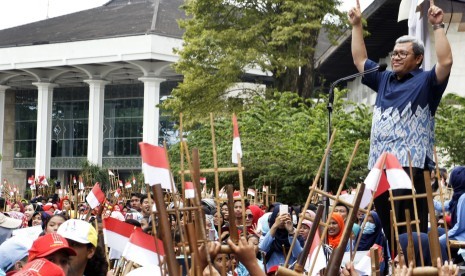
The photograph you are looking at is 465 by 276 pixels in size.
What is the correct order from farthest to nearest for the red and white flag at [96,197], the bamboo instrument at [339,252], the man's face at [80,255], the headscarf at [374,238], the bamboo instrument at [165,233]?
the red and white flag at [96,197] → the headscarf at [374,238] → the man's face at [80,255] → the bamboo instrument at [339,252] → the bamboo instrument at [165,233]

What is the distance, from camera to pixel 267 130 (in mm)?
28500

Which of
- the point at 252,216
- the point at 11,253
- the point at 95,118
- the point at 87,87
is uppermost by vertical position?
the point at 87,87

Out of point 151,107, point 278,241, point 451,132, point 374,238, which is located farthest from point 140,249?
point 151,107

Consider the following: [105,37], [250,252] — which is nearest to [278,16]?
[105,37]

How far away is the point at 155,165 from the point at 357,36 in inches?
115

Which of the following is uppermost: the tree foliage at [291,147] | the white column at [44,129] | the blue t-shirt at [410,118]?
the white column at [44,129]

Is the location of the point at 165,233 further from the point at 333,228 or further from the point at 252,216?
the point at 252,216

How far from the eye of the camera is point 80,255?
5574mm

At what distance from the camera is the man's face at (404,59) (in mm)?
5957

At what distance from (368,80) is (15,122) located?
220ft

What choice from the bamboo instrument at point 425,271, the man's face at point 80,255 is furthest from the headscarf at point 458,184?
the bamboo instrument at point 425,271

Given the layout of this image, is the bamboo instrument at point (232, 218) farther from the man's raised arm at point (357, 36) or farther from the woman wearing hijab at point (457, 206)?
the woman wearing hijab at point (457, 206)

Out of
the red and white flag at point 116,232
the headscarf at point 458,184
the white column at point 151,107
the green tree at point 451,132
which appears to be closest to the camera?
the red and white flag at point 116,232

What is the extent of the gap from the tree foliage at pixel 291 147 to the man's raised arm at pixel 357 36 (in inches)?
695
